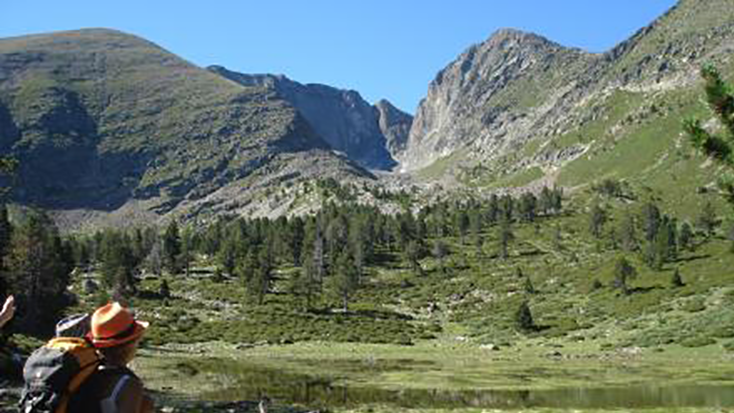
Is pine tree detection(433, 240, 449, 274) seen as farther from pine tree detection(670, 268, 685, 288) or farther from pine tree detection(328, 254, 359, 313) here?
pine tree detection(670, 268, 685, 288)

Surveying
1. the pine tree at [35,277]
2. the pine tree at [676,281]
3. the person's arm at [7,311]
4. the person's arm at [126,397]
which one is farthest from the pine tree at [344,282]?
the person's arm at [126,397]

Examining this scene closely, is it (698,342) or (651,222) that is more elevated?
(651,222)

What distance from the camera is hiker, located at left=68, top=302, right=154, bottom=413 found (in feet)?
20.7

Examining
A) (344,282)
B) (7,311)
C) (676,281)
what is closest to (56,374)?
(7,311)

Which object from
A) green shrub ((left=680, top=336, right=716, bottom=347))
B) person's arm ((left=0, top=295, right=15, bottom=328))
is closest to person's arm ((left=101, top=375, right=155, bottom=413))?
person's arm ((left=0, top=295, right=15, bottom=328))

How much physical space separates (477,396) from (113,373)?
3665 centimetres

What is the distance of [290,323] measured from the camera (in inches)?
4331

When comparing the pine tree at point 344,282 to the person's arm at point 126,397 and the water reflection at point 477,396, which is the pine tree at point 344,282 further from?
the person's arm at point 126,397

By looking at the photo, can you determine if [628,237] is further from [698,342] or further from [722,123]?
[722,123]

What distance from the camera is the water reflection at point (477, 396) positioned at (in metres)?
36.9

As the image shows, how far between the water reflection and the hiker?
1192 inches

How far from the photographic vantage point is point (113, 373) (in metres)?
6.47

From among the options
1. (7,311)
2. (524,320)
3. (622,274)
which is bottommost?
(524,320)

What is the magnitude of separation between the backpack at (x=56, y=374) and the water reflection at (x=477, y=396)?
30.6 metres
